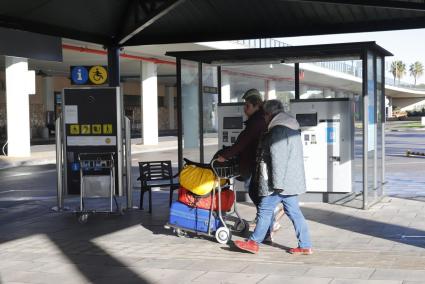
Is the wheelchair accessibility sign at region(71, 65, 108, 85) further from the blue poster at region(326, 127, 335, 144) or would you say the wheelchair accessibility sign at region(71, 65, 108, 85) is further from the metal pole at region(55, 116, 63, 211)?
the blue poster at region(326, 127, 335, 144)

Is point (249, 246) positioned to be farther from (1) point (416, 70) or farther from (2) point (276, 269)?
(1) point (416, 70)

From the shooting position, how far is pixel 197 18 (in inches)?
390

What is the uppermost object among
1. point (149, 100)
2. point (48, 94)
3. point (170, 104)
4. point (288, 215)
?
point (48, 94)

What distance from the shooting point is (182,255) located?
22.4 feet

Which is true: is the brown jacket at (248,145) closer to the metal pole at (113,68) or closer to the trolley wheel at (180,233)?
the trolley wheel at (180,233)

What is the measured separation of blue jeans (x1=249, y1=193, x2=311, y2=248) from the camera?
665cm

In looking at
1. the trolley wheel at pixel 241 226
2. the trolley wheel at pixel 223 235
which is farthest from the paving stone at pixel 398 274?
the trolley wheel at pixel 241 226

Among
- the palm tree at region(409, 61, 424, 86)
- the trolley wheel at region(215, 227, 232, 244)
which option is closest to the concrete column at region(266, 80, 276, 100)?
the trolley wheel at region(215, 227, 232, 244)

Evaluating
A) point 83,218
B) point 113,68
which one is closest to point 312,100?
point 113,68

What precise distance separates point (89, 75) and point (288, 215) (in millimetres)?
4696

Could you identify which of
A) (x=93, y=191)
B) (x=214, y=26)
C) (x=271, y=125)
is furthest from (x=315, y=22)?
(x=93, y=191)

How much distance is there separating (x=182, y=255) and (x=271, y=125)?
1725mm

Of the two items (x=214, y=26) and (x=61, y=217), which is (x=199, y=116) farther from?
(x=61, y=217)

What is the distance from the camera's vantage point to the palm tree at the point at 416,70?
15850cm
